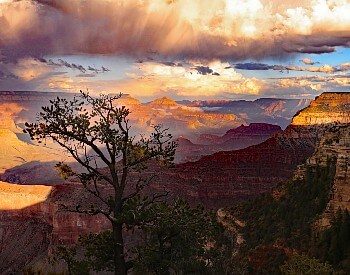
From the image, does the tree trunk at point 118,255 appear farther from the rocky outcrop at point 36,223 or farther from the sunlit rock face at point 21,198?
the sunlit rock face at point 21,198

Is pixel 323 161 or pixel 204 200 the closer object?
pixel 323 161

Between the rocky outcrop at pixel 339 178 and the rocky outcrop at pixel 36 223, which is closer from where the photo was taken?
the rocky outcrop at pixel 339 178

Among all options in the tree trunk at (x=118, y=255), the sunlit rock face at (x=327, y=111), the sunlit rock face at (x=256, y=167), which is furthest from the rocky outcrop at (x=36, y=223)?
the tree trunk at (x=118, y=255)

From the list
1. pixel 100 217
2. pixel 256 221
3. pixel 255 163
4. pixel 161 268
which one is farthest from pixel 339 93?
pixel 161 268

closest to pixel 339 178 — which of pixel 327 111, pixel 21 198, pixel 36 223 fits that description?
pixel 327 111

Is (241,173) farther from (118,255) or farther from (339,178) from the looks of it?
(118,255)

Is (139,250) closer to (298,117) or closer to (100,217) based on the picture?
(100,217)

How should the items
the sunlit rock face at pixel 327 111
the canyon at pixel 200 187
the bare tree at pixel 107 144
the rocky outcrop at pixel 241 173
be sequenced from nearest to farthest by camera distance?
the bare tree at pixel 107 144 → the canyon at pixel 200 187 → the rocky outcrop at pixel 241 173 → the sunlit rock face at pixel 327 111

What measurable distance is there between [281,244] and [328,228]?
564cm

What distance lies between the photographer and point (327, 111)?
125 meters

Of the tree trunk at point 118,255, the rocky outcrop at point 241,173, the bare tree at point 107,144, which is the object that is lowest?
the rocky outcrop at point 241,173

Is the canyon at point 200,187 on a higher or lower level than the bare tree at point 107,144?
lower

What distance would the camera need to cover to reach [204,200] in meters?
119

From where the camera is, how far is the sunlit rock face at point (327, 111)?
121706mm
